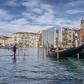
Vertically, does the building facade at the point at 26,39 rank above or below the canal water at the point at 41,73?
above

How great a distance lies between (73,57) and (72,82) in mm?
26875

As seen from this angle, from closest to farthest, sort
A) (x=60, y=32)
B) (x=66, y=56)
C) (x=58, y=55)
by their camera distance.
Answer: (x=58, y=55) → (x=66, y=56) → (x=60, y=32)

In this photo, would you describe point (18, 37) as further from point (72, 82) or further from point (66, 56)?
point (72, 82)

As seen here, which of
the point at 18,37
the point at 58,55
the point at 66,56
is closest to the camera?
the point at 58,55

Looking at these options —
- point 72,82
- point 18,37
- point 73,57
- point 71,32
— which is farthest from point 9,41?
point 72,82

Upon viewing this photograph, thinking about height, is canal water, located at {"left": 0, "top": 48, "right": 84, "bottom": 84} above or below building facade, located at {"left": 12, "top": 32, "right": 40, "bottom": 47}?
below

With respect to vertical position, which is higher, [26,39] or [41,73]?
[26,39]

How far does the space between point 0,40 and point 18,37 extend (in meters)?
17.0

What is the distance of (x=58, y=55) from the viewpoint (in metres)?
37.9

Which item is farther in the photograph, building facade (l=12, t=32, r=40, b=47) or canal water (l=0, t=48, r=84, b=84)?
building facade (l=12, t=32, r=40, b=47)

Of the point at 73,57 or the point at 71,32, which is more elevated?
the point at 71,32

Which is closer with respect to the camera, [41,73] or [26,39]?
[41,73]

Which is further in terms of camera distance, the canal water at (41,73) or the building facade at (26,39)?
the building facade at (26,39)

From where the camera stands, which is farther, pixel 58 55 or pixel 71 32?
pixel 71 32
